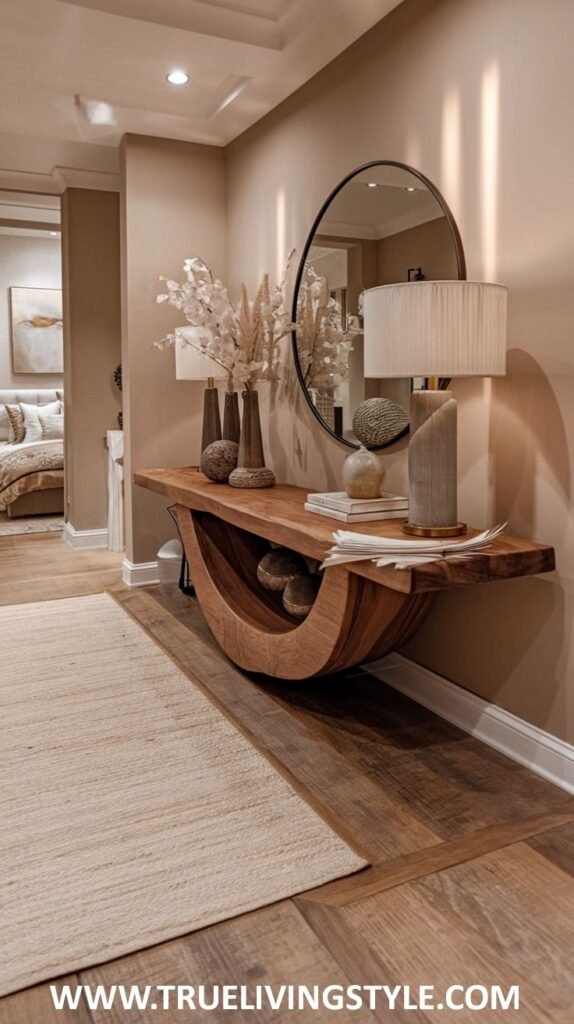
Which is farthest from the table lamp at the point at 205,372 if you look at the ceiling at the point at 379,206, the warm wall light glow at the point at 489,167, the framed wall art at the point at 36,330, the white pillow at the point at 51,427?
the framed wall art at the point at 36,330

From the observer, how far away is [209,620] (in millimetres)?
3062

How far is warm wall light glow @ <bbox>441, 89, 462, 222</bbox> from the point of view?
2.34 m

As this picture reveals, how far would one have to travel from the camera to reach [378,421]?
2.67m

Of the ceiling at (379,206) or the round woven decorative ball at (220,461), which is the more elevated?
the ceiling at (379,206)

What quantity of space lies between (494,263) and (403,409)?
594 millimetres

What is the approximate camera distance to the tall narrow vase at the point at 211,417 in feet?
12.0

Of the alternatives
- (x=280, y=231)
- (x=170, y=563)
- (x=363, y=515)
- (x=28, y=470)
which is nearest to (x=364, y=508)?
(x=363, y=515)

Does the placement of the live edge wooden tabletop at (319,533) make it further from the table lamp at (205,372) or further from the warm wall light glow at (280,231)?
the warm wall light glow at (280,231)

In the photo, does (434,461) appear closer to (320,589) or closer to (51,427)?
(320,589)

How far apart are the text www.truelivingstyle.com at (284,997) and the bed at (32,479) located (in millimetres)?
5194

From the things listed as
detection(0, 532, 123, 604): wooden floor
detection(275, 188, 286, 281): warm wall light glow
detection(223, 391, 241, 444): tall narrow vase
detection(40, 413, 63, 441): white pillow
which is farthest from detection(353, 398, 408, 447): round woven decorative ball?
detection(40, 413, 63, 441): white pillow

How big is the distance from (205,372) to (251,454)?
1.74ft

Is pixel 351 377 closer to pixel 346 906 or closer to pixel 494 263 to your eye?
pixel 494 263

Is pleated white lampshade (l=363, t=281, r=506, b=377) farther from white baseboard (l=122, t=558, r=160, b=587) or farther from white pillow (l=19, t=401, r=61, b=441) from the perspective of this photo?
white pillow (l=19, t=401, r=61, b=441)
